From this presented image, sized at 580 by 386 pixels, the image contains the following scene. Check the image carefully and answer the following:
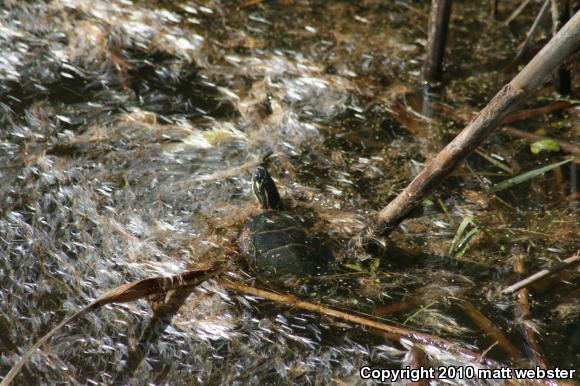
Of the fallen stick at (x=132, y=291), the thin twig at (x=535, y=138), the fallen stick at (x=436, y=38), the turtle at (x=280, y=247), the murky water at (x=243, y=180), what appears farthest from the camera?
the fallen stick at (x=436, y=38)

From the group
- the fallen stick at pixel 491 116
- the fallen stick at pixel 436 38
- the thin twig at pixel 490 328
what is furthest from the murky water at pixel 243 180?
the fallen stick at pixel 491 116

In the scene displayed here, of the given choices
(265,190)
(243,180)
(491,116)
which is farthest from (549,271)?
(243,180)

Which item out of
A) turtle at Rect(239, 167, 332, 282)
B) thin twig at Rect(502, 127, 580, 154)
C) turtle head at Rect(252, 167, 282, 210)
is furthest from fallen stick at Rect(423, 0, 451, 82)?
turtle at Rect(239, 167, 332, 282)

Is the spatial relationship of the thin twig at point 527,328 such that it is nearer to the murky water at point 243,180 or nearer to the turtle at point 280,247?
the murky water at point 243,180

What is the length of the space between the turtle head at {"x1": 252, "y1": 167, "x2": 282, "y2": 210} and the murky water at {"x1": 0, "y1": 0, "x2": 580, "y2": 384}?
0.08 meters

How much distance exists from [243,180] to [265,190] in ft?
1.05

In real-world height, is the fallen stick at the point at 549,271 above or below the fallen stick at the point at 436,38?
below

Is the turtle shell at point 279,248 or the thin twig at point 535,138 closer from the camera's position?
the turtle shell at point 279,248

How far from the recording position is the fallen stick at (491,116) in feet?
8.67

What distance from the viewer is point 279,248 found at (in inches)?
132

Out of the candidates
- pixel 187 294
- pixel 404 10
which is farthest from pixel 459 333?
pixel 404 10

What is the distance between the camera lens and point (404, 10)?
561cm

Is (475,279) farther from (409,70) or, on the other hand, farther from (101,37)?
(101,37)

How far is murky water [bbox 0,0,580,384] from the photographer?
2961mm
